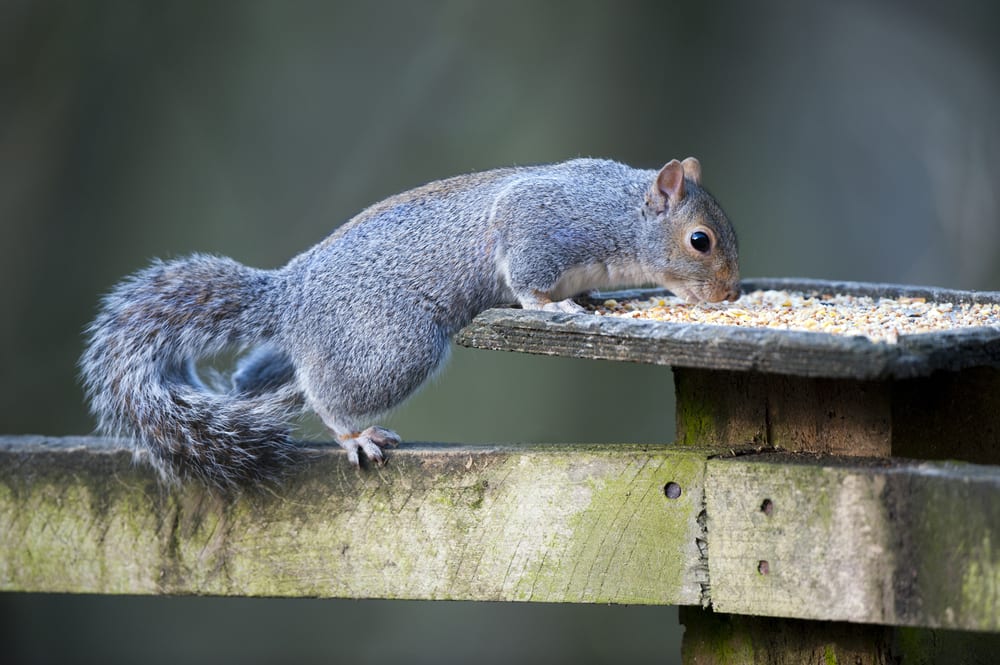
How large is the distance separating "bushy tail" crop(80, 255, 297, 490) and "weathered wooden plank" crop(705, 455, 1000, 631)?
0.56 m

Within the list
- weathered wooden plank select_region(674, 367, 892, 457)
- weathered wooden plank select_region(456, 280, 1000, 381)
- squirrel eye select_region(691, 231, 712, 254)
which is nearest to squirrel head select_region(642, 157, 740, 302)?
squirrel eye select_region(691, 231, 712, 254)

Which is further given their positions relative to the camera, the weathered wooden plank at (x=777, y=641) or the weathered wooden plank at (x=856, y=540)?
the weathered wooden plank at (x=777, y=641)

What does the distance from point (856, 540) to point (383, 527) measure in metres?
0.54

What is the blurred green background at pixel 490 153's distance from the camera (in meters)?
3.20

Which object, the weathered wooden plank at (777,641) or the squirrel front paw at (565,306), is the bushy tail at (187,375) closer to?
the squirrel front paw at (565,306)

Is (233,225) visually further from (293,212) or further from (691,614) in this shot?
(691,614)

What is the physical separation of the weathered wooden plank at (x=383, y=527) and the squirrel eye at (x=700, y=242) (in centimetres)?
67

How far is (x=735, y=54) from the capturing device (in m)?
3.45

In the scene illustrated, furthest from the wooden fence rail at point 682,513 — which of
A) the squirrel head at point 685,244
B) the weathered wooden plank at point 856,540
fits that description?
the squirrel head at point 685,244

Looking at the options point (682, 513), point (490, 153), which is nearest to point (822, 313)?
point (682, 513)

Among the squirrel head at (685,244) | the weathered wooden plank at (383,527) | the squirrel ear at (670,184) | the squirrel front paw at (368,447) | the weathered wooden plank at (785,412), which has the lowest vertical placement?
the weathered wooden plank at (383,527)

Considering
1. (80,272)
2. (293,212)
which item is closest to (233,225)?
(293,212)

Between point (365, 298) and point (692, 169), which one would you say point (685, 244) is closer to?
point (692, 169)

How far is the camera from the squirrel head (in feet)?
A: 6.39
